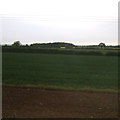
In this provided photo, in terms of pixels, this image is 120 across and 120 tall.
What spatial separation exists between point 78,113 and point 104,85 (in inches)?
127

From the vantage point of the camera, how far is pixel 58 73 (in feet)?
28.6

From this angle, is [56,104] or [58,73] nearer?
[56,104]

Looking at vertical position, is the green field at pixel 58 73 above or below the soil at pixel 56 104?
above

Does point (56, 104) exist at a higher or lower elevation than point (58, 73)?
lower

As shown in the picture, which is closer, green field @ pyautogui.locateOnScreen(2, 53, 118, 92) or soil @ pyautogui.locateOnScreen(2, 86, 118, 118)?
soil @ pyautogui.locateOnScreen(2, 86, 118, 118)

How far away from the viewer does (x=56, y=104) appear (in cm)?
435

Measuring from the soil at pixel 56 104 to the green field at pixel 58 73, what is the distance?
2.71ft

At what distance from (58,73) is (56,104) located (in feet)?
14.4

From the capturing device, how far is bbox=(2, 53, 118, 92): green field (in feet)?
21.0

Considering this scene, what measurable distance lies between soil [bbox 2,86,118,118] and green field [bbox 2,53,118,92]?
0.83 m

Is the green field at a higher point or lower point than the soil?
higher

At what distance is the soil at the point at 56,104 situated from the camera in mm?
3723

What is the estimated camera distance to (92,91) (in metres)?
5.65

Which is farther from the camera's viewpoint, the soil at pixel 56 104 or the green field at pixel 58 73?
the green field at pixel 58 73
